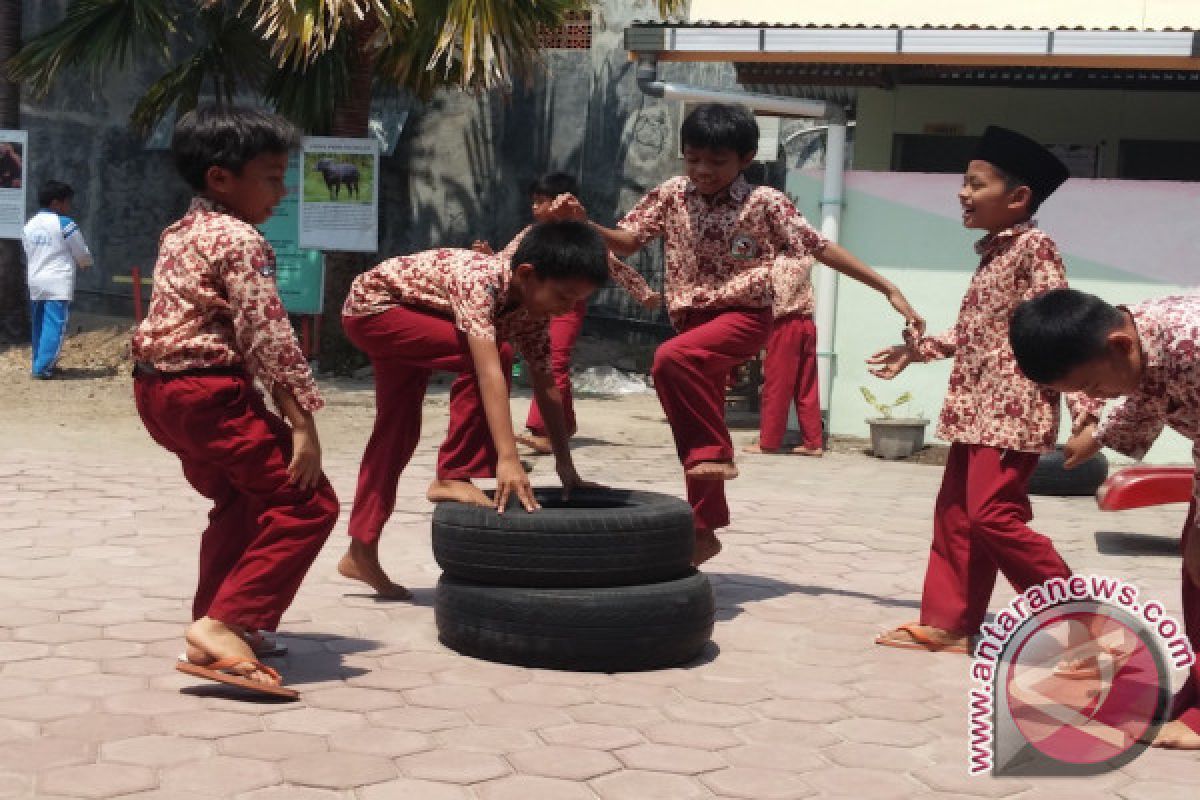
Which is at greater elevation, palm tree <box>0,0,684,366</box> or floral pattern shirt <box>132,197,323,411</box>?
palm tree <box>0,0,684,366</box>

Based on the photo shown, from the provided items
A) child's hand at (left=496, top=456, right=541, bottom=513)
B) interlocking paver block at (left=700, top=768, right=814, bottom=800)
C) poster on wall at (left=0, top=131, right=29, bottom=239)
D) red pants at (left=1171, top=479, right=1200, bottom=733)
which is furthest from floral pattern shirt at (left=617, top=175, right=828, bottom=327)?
poster on wall at (left=0, top=131, right=29, bottom=239)

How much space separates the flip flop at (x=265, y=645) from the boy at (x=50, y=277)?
9.74 meters

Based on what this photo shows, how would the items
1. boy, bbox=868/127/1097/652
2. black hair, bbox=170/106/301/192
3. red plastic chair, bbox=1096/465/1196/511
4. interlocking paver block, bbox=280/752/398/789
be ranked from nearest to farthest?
interlocking paver block, bbox=280/752/398/789
black hair, bbox=170/106/301/192
boy, bbox=868/127/1097/652
red plastic chair, bbox=1096/465/1196/511

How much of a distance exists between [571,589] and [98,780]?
1.55m

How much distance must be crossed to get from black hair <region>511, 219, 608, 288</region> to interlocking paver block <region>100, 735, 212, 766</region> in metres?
1.75

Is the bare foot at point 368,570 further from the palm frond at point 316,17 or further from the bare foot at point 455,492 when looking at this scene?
the palm frond at point 316,17

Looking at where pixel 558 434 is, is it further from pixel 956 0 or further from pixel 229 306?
pixel 956 0

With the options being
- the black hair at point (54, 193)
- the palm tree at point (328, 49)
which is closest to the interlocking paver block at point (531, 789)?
the palm tree at point (328, 49)

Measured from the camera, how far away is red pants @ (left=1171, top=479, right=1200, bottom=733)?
13.4ft

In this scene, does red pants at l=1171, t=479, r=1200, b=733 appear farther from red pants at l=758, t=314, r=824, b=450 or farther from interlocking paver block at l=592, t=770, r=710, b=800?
red pants at l=758, t=314, r=824, b=450

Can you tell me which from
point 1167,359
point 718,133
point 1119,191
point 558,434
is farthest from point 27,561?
point 1119,191

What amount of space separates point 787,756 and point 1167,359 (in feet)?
4.40

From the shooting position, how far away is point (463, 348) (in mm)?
5070

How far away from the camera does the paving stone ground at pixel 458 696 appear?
3635mm
